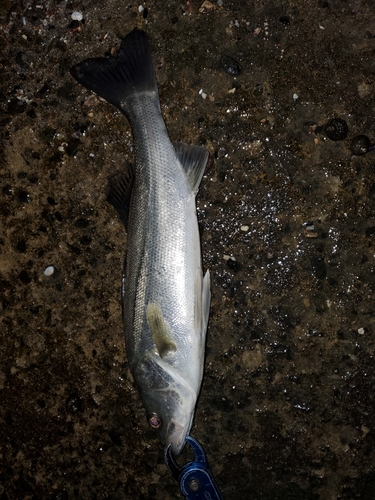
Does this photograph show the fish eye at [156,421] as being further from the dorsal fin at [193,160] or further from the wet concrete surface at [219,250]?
the dorsal fin at [193,160]

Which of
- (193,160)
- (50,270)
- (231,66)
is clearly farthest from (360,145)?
(50,270)

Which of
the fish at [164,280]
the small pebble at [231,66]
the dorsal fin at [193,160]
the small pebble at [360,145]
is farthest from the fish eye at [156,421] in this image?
the small pebble at [231,66]

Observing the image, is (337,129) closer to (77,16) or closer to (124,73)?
(124,73)

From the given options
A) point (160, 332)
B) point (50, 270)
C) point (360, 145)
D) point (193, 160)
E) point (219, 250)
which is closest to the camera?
point (160, 332)

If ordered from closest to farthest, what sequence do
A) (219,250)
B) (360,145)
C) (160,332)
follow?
(160,332) < (360,145) < (219,250)

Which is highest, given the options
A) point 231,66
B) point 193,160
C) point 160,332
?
point 231,66

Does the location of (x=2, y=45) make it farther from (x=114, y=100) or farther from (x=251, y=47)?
(x=251, y=47)

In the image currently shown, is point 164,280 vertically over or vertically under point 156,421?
over
